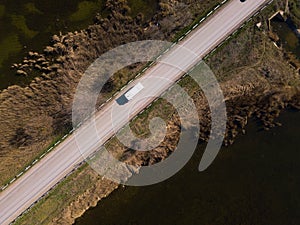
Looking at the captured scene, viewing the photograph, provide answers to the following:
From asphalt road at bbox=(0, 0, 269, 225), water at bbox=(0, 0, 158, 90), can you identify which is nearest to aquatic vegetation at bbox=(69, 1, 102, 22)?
water at bbox=(0, 0, 158, 90)

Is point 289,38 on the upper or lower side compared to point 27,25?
lower

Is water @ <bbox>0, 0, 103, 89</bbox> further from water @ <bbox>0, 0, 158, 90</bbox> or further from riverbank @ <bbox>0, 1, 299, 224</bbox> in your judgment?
riverbank @ <bbox>0, 1, 299, 224</bbox>

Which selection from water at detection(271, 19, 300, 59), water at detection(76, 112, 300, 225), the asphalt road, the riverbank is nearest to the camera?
the asphalt road

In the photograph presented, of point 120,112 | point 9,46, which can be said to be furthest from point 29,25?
point 120,112

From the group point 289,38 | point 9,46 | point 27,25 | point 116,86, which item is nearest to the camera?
point 116,86

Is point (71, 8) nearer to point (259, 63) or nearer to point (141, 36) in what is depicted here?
point (141, 36)

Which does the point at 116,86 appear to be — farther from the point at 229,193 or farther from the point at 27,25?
the point at 229,193
